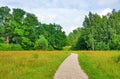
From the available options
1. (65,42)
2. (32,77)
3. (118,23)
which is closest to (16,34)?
(65,42)

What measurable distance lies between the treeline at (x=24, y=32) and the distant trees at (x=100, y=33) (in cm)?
783

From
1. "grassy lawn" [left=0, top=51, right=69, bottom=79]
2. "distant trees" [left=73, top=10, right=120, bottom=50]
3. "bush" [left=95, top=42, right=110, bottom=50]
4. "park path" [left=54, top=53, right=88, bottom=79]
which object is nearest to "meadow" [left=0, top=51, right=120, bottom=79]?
"grassy lawn" [left=0, top=51, right=69, bottom=79]

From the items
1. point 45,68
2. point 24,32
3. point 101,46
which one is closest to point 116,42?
point 101,46

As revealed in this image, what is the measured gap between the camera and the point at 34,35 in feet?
301

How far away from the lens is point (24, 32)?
9175 centimetres

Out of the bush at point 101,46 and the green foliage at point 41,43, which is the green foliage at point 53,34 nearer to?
the green foliage at point 41,43

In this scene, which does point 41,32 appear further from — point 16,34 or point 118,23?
point 118,23

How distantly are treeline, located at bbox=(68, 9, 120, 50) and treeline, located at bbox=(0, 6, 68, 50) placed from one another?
7.79m

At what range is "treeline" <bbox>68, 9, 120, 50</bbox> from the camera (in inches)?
3644

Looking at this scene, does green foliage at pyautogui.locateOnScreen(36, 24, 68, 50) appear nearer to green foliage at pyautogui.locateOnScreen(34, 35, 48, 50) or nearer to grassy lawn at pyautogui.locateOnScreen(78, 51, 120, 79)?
green foliage at pyautogui.locateOnScreen(34, 35, 48, 50)

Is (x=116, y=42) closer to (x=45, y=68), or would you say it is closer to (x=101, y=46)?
(x=101, y=46)

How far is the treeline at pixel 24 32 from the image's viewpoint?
87.8 m

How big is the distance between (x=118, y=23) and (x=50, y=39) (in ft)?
73.7

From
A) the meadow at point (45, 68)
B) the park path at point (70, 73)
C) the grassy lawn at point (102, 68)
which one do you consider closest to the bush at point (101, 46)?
the meadow at point (45, 68)
